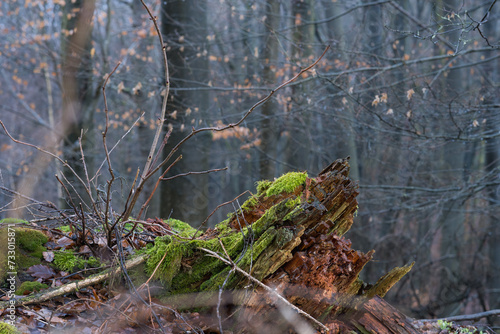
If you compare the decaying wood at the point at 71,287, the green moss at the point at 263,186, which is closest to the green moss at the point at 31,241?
the decaying wood at the point at 71,287

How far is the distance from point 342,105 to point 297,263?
19.4 feet

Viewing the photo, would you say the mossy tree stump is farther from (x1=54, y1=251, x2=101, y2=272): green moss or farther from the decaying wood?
(x1=54, y1=251, x2=101, y2=272): green moss

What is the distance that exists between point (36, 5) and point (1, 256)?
13312mm

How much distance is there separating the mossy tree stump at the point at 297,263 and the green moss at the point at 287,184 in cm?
5

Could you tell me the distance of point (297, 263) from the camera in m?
2.97

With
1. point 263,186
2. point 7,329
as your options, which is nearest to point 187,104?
point 263,186

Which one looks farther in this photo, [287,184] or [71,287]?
[287,184]

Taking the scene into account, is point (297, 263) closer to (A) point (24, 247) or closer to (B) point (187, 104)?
(A) point (24, 247)

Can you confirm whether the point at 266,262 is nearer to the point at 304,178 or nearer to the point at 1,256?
the point at 304,178

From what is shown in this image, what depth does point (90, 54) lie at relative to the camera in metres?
9.97

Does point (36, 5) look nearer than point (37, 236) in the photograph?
No

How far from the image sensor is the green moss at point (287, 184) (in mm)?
3457

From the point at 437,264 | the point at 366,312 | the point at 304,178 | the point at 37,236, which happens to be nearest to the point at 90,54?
the point at 37,236

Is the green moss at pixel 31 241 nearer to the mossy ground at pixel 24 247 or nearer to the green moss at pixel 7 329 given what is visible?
the mossy ground at pixel 24 247
